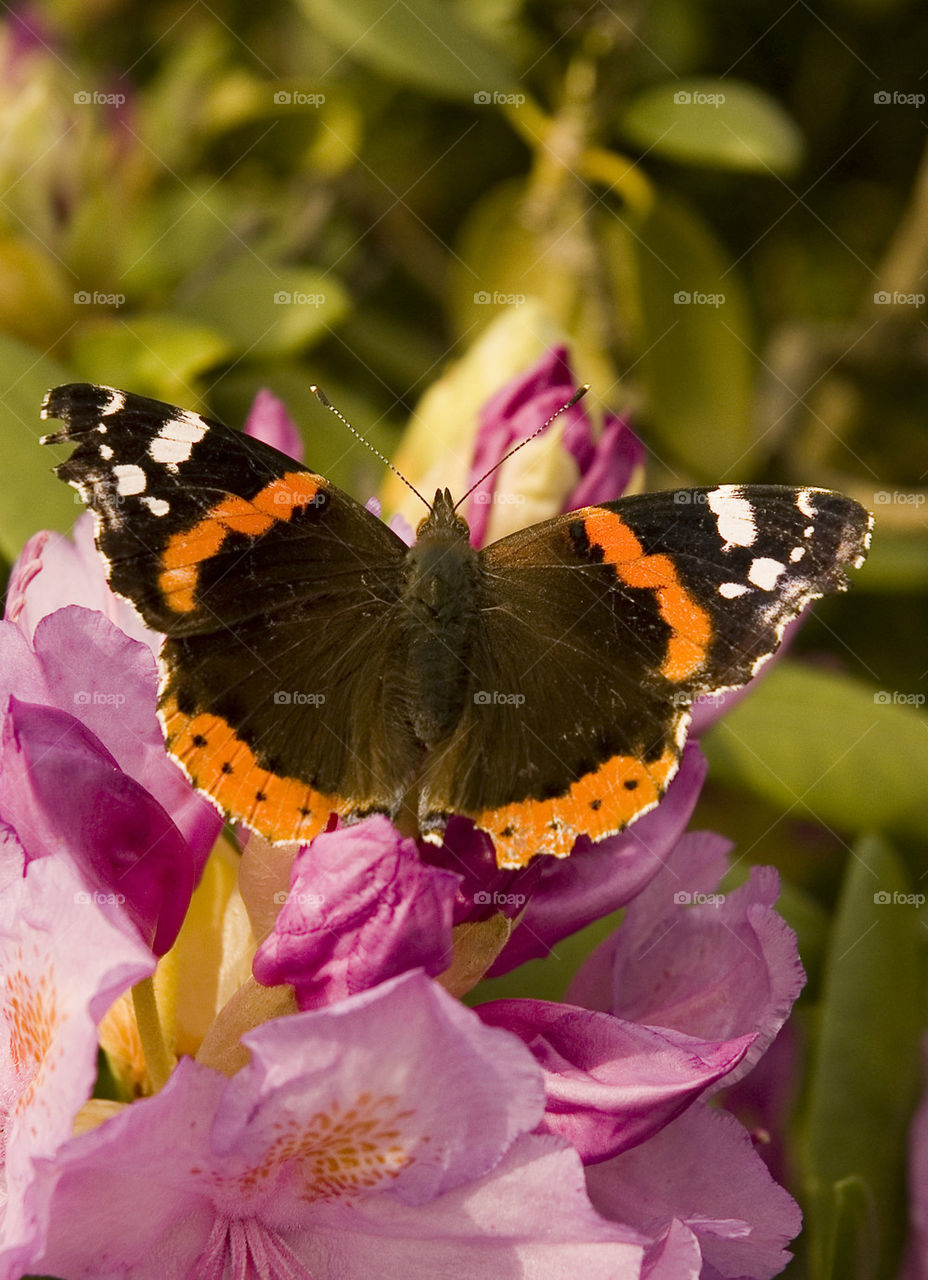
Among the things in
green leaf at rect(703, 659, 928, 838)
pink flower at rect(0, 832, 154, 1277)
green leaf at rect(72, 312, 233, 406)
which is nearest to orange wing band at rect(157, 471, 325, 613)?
pink flower at rect(0, 832, 154, 1277)

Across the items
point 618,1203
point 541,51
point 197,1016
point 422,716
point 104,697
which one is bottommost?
point 618,1203

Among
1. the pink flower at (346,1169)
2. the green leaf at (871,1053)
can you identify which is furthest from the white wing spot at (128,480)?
the green leaf at (871,1053)

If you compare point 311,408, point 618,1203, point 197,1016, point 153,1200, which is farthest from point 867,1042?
point 311,408

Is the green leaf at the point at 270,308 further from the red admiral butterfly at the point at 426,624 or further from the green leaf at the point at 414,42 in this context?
the red admiral butterfly at the point at 426,624

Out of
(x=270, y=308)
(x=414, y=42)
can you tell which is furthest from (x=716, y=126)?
(x=270, y=308)

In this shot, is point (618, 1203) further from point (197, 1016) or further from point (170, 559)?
point (170, 559)

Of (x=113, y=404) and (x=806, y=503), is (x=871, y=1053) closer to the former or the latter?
(x=806, y=503)
